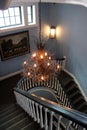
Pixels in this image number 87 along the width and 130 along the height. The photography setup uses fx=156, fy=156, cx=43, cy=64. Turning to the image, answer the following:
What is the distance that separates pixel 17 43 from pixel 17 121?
378 centimetres

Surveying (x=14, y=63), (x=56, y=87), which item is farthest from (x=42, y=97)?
(x=14, y=63)

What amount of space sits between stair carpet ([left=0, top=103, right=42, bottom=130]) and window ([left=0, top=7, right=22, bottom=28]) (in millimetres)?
3518

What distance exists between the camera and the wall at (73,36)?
237 inches

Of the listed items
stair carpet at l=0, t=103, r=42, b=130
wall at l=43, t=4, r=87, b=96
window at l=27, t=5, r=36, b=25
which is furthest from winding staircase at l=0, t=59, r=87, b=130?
window at l=27, t=5, r=36, b=25

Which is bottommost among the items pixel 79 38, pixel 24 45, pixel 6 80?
pixel 6 80

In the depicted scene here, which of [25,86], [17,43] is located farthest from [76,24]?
[25,86]

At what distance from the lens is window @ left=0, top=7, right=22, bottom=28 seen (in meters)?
6.43

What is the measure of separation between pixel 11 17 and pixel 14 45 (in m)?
1.19

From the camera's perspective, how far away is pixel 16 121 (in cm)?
411

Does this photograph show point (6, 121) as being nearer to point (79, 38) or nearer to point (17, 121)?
point (17, 121)

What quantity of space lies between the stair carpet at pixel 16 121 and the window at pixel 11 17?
352 centimetres

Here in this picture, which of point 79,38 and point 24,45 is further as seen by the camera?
point 24,45

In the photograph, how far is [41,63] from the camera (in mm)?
4309

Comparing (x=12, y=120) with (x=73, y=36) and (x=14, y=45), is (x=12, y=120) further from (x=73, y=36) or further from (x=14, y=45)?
(x=73, y=36)
